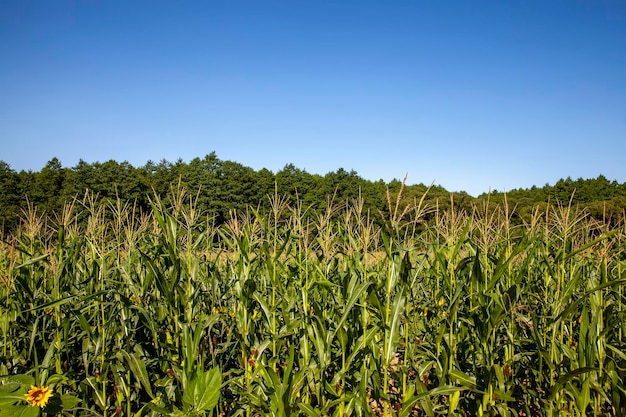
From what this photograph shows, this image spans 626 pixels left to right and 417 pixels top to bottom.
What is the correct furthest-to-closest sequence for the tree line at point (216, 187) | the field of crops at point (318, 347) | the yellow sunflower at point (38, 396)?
the tree line at point (216, 187)
the field of crops at point (318, 347)
the yellow sunflower at point (38, 396)

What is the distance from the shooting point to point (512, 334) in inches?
127

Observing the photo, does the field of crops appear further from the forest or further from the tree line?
the tree line

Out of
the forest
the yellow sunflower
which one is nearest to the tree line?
the forest

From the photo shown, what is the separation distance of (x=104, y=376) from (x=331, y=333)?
1842mm

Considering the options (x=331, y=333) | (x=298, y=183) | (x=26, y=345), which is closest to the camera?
(x=331, y=333)

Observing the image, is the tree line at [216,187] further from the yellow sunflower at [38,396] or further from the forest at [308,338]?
the yellow sunflower at [38,396]

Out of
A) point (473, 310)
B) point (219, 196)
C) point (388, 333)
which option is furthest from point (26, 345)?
point (219, 196)

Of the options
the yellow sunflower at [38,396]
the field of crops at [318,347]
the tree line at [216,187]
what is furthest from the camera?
the tree line at [216,187]

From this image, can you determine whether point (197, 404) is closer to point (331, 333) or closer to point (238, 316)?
point (238, 316)

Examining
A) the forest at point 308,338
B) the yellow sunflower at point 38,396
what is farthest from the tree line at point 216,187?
the yellow sunflower at point 38,396

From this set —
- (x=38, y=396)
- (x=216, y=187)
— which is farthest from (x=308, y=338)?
(x=216, y=187)

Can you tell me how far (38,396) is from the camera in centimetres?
254

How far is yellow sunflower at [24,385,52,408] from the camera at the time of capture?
2471 mm

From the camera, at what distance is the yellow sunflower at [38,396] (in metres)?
2.47
